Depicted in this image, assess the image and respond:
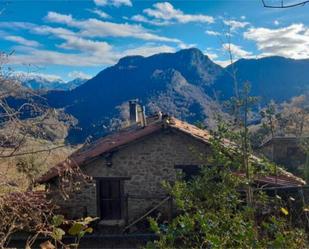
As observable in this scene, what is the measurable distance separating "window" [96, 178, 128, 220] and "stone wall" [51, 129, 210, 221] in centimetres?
42

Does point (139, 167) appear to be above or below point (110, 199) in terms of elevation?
above

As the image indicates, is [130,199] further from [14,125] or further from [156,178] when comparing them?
[14,125]

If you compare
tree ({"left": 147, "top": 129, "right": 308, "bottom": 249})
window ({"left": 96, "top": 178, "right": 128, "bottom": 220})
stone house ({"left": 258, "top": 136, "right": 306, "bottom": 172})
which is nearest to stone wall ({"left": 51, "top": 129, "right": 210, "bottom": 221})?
window ({"left": 96, "top": 178, "right": 128, "bottom": 220})

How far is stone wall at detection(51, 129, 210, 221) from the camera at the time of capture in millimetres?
14070

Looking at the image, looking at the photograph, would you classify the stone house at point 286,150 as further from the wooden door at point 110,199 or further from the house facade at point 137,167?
the wooden door at point 110,199

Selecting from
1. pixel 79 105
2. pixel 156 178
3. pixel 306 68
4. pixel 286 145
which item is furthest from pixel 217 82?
pixel 156 178

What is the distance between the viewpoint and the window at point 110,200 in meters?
14.6

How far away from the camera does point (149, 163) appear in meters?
14.1

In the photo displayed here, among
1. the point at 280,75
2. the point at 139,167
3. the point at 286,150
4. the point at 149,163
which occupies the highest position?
the point at 280,75

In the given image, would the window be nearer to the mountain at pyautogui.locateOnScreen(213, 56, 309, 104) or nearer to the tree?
the tree

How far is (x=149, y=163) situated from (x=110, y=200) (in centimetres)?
207

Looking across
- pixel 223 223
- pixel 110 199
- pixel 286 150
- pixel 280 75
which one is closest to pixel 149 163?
pixel 110 199

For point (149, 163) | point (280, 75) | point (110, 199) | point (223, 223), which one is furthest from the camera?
point (280, 75)

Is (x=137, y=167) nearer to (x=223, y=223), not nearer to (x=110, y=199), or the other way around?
(x=110, y=199)
